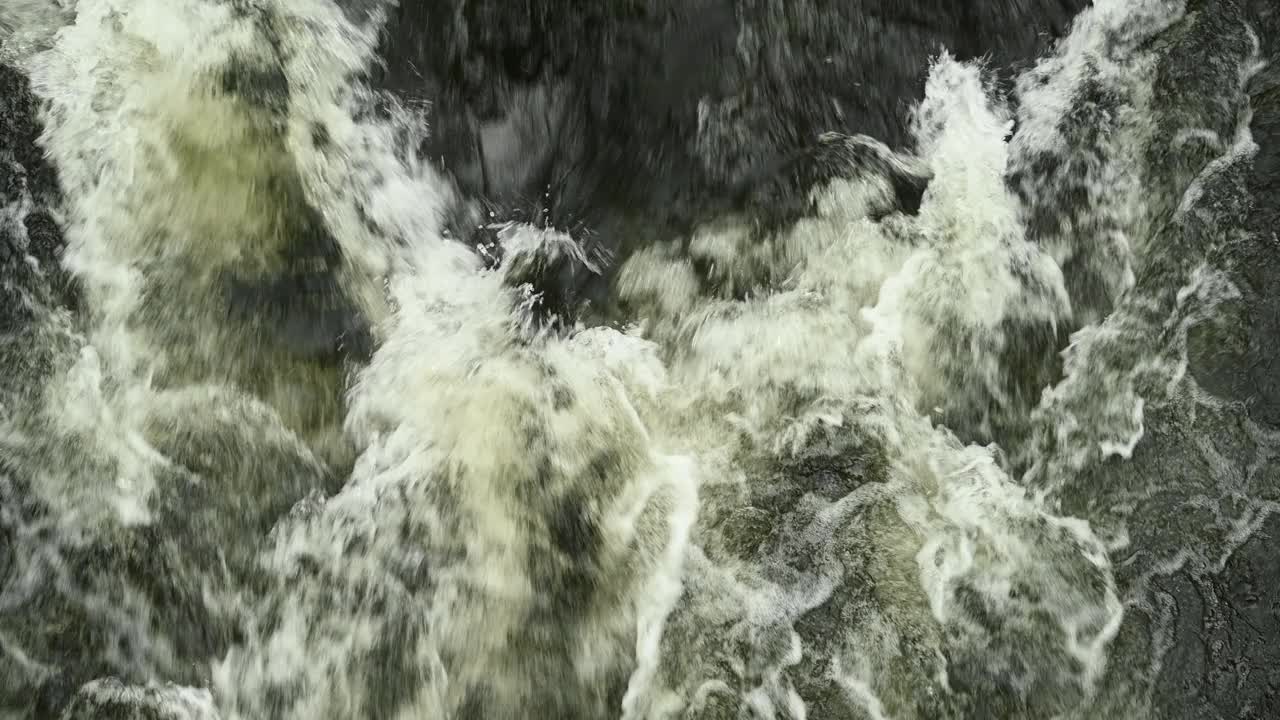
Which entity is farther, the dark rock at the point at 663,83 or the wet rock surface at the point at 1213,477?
the dark rock at the point at 663,83

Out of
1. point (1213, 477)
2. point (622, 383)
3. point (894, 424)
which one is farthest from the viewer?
point (622, 383)

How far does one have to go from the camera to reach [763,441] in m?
3.16

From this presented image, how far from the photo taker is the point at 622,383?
3.26m

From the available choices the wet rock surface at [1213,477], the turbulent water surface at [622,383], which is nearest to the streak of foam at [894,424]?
the turbulent water surface at [622,383]

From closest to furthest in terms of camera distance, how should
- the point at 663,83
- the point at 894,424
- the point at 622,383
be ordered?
the point at 894,424
the point at 622,383
the point at 663,83

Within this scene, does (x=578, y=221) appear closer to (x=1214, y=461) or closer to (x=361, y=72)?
(x=361, y=72)

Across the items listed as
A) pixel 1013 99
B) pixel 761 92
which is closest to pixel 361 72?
pixel 761 92

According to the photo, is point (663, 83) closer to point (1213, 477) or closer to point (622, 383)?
point (622, 383)

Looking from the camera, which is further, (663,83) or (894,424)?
(663,83)

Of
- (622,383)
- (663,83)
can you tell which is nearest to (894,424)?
(622,383)

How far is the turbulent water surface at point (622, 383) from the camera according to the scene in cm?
292

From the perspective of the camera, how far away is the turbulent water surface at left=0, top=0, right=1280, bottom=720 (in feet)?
9.58

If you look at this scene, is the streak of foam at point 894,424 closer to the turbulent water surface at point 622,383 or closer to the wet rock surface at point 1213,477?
A: the turbulent water surface at point 622,383

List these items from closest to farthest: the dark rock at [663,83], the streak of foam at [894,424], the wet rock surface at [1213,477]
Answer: the wet rock surface at [1213,477], the streak of foam at [894,424], the dark rock at [663,83]
